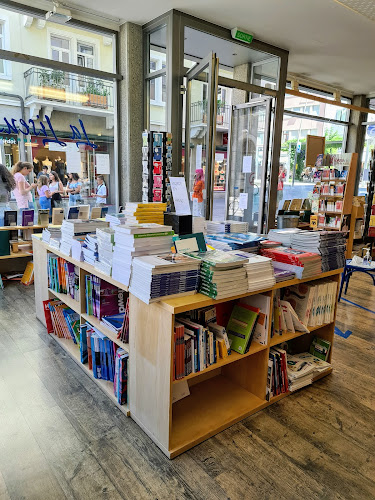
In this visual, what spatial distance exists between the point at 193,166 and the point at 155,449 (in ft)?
11.3

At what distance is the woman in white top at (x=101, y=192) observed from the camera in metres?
5.33

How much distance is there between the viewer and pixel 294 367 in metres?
2.53

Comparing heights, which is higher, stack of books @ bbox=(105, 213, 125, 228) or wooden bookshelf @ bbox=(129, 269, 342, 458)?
stack of books @ bbox=(105, 213, 125, 228)

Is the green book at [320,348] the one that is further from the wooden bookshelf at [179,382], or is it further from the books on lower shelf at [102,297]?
the books on lower shelf at [102,297]

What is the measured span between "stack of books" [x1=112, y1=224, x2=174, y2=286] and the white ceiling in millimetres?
3090

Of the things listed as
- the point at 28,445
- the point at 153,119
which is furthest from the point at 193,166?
the point at 28,445

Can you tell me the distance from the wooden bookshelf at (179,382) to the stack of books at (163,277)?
0.18ft

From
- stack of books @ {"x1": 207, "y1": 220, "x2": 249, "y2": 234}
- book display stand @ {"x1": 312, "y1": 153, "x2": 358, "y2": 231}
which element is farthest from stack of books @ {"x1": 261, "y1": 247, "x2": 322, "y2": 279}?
book display stand @ {"x1": 312, "y1": 153, "x2": 358, "y2": 231}

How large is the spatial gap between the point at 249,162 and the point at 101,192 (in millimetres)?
2509

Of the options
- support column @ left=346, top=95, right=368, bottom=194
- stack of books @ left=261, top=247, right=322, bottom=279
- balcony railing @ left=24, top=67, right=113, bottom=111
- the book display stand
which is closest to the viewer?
stack of books @ left=261, top=247, right=322, bottom=279

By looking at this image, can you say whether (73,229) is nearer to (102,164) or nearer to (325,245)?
(325,245)

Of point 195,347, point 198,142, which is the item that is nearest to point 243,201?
point 198,142

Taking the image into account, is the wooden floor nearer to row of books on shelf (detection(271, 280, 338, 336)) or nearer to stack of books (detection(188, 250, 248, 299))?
row of books on shelf (detection(271, 280, 338, 336))

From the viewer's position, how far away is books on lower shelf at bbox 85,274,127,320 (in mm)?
2468
